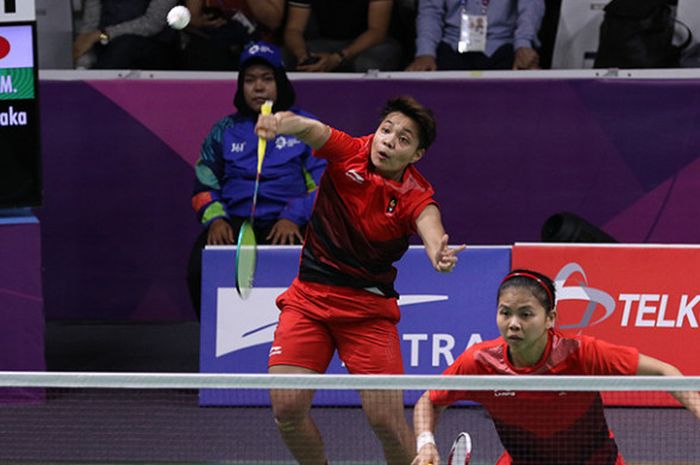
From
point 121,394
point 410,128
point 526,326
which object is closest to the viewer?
point 526,326

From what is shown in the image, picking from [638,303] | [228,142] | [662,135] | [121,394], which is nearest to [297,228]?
[228,142]

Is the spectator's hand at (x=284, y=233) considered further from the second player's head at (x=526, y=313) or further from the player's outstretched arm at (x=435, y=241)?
the second player's head at (x=526, y=313)

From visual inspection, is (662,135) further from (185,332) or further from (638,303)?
(185,332)

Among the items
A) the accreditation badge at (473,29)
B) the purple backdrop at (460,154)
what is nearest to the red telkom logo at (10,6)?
the purple backdrop at (460,154)

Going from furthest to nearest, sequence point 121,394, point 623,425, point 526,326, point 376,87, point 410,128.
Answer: point 376,87 < point 121,394 < point 623,425 < point 410,128 < point 526,326

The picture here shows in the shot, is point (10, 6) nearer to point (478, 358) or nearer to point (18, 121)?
point (18, 121)

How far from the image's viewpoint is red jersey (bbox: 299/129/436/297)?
A: 5.24 meters

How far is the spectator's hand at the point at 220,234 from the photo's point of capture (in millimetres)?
7180

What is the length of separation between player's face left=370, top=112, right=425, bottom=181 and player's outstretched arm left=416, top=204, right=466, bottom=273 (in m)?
0.21

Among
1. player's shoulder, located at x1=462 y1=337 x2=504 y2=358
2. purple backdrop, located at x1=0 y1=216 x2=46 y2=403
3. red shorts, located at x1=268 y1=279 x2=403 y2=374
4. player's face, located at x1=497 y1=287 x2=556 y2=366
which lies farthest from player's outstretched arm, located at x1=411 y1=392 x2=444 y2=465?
purple backdrop, located at x1=0 y1=216 x2=46 y2=403

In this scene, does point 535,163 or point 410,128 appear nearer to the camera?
point 410,128

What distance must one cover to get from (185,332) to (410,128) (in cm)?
355

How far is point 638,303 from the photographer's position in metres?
6.84

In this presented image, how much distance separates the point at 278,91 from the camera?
7297 millimetres
